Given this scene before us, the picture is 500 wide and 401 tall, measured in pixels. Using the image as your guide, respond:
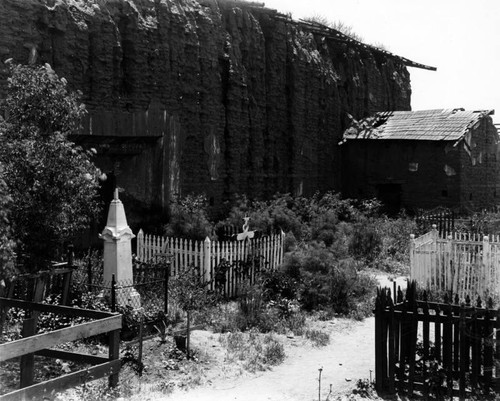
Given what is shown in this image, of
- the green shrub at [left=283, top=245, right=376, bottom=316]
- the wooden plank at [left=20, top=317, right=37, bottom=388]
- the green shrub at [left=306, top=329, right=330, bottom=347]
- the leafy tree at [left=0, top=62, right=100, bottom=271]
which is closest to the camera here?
the wooden plank at [left=20, top=317, right=37, bottom=388]

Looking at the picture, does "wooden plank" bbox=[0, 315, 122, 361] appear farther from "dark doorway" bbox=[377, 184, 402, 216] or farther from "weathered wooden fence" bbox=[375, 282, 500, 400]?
"dark doorway" bbox=[377, 184, 402, 216]

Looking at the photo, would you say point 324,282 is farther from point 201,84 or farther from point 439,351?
point 201,84

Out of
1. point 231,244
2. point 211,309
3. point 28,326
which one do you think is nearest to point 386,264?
point 231,244

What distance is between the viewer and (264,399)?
7348 millimetres

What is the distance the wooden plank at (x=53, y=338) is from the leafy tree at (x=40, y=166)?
2.09 metres

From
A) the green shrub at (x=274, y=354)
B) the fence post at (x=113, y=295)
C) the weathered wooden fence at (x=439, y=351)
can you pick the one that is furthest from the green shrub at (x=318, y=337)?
the fence post at (x=113, y=295)

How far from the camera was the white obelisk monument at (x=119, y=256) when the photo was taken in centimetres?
994

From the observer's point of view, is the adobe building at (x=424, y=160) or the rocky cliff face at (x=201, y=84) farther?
the adobe building at (x=424, y=160)

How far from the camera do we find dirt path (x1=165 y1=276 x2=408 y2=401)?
7.50 metres

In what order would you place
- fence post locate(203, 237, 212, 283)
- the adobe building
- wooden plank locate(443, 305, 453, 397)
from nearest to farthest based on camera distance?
1. wooden plank locate(443, 305, 453, 397)
2. fence post locate(203, 237, 212, 283)
3. the adobe building

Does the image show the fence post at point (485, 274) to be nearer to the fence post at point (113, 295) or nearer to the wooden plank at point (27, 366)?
the fence post at point (113, 295)

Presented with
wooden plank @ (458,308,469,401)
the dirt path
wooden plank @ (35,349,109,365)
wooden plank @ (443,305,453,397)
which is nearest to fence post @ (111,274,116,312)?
wooden plank @ (35,349,109,365)

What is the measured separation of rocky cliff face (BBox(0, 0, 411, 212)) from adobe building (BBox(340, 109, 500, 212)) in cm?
124

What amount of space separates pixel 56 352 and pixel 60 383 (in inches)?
49.5
